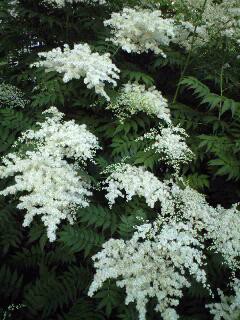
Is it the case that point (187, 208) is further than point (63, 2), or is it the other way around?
point (63, 2)

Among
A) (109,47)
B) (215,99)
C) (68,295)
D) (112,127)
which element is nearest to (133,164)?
(112,127)

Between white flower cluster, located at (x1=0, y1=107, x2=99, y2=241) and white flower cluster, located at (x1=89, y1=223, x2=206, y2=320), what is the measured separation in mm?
618

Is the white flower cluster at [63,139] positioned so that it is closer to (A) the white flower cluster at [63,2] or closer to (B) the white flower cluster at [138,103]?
(B) the white flower cluster at [138,103]

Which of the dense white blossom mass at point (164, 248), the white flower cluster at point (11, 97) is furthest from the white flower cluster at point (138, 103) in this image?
Answer: the white flower cluster at point (11, 97)

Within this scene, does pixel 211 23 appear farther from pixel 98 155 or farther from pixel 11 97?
pixel 11 97

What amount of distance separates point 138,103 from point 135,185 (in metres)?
1.33

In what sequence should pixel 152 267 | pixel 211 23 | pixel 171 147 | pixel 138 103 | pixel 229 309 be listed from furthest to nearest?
pixel 211 23
pixel 138 103
pixel 171 147
pixel 229 309
pixel 152 267

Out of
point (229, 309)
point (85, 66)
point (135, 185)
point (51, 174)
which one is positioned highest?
point (85, 66)

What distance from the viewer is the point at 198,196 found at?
4.42 metres

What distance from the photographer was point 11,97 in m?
5.73

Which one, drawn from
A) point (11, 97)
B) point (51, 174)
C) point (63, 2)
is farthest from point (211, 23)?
point (51, 174)

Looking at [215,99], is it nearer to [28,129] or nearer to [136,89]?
[136,89]

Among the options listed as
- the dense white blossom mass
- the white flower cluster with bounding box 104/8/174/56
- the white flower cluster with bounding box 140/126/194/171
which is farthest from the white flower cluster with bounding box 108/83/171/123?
the dense white blossom mass

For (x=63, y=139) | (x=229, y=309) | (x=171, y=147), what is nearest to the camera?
(x=229, y=309)
